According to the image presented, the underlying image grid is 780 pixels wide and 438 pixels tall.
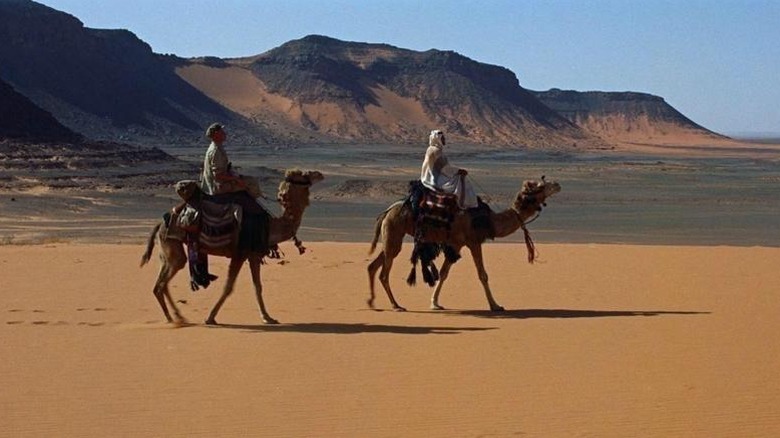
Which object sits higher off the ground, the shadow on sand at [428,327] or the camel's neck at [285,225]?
the camel's neck at [285,225]

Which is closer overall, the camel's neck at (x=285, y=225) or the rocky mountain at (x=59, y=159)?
the camel's neck at (x=285, y=225)

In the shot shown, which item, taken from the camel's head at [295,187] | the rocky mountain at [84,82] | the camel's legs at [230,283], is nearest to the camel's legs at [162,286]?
the camel's legs at [230,283]

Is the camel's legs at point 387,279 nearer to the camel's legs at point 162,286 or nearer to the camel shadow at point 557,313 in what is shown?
the camel shadow at point 557,313

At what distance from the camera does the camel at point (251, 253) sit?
41.1 ft

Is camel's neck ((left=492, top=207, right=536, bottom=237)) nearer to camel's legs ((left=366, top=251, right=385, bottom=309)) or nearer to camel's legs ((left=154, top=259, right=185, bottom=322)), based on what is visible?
camel's legs ((left=366, top=251, right=385, bottom=309))

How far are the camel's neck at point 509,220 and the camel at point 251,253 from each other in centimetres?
244

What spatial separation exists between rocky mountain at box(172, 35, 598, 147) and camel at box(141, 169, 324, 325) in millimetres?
109037

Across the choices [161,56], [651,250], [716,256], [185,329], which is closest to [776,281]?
[716,256]

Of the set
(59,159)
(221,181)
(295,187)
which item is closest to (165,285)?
(221,181)

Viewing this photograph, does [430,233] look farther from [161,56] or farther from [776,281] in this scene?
[161,56]

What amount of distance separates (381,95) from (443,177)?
427ft

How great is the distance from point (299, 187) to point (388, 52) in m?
152

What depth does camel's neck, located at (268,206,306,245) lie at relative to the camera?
1261cm

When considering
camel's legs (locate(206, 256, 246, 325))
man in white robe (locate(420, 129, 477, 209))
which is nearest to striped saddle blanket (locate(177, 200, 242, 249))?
camel's legs (locate(206, 256, 246, 325))
